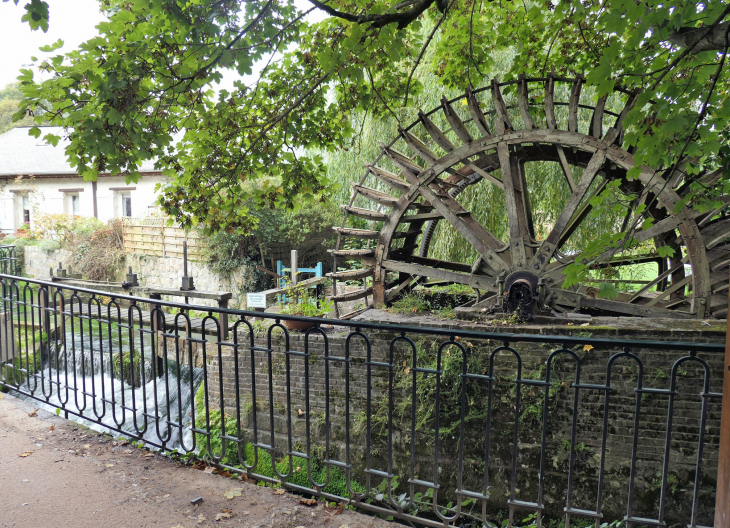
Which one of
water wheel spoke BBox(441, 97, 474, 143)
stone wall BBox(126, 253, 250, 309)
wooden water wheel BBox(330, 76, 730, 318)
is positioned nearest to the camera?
wooden water wheel BBox(330, 76, 730, 318)

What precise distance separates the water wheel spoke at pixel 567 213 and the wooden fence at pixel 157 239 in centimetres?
1115

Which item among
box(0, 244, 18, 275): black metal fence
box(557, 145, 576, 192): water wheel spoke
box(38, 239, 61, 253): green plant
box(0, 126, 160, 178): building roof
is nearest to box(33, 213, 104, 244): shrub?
box(38, 239, 61, 253): green plant

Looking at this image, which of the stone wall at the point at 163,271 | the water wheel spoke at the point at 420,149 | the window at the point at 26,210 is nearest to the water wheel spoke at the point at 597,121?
the water wheel spoke at the point at 420,149

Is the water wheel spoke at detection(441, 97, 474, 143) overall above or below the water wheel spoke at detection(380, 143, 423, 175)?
above

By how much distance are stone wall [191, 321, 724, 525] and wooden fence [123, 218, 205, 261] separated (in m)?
9.84

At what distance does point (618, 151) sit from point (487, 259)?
2.09m

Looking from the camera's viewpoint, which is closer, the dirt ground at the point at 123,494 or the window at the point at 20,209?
the dirt ground at the point at 123,494

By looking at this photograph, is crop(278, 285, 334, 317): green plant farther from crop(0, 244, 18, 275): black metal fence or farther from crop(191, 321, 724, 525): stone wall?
crop(0, 244, 18, 275): black metal fence

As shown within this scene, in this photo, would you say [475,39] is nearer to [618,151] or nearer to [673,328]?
[618,151]

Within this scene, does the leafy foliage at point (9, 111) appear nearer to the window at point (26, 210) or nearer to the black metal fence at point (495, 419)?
the window at point (26, 210)

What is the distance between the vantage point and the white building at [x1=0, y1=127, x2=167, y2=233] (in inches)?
832

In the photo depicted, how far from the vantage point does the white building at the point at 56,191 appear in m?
21.1

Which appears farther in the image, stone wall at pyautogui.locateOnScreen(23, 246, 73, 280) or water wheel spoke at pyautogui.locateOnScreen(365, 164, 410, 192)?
stone wall at pyautogui.locateOnScreen(23, 246, 73, 280)

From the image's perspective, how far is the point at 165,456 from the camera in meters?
3.19
